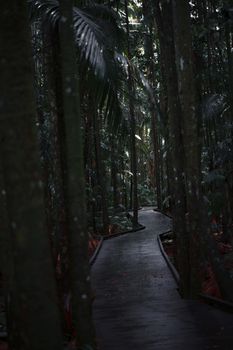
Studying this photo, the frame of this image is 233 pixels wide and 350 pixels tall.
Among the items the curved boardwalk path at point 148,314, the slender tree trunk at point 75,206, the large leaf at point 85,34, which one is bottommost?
the curved boardwalk path at point 148,314

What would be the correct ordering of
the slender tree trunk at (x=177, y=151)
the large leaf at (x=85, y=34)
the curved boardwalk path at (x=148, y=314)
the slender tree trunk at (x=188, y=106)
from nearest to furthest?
Result: the curved boardwalk path at (x=148, y=314), the large leaf at (x=85, y=34), the slender tree trunk at (x=188, y=106), the slender tree trunk at (x=177, y=151)

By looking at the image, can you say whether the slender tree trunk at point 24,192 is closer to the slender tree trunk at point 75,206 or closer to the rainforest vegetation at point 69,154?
the rainforest vegetation at point 69,154

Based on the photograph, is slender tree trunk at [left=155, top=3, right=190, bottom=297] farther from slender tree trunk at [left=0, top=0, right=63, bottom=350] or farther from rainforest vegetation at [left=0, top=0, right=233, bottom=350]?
slender tree trunk at [left=0, top=0, right=63, bottom=350]

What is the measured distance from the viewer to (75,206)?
18.1ft

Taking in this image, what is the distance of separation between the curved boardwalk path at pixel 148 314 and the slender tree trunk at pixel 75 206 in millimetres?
1379

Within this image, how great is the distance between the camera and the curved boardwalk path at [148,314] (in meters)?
6.78

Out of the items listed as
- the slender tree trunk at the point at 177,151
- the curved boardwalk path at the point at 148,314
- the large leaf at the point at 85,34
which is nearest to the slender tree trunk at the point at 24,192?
the curved boardwalk path at the point at 148,314

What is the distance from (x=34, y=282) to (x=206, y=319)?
485cm

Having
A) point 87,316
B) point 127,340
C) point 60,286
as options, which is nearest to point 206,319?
point 127,340

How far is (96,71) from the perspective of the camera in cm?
802

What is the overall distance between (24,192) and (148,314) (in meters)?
5.33

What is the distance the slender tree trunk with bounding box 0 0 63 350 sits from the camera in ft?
11.9

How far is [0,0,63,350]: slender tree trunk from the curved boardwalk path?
128 inches

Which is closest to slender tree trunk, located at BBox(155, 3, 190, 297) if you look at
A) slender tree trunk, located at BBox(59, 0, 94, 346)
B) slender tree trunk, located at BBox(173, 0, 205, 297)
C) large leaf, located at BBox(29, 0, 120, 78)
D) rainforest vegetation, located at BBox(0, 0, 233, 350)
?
rainforest vegetation, located at BBox(0, 0, 233, 350)
